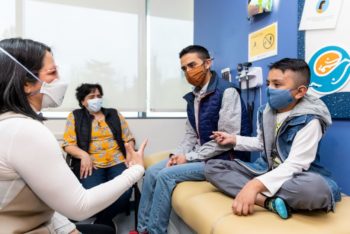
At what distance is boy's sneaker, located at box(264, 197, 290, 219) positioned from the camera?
3.13 feet

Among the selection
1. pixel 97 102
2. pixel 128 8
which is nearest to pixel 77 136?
pixel 97 102

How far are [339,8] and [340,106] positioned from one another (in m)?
0.46

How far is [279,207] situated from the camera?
3.17 feet

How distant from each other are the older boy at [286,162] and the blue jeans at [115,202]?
1009 millimetres

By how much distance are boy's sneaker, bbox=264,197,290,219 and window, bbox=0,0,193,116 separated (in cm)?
184

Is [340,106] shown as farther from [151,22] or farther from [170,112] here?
[151,22]

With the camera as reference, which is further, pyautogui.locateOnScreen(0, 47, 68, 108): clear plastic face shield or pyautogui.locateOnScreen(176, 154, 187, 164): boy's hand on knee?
pyautogui.locateOnScreen(176, 154, 187, 164): boy's hand on knee

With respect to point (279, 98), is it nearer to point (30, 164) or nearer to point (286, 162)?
point (286, 162)

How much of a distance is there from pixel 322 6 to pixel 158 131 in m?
1.75

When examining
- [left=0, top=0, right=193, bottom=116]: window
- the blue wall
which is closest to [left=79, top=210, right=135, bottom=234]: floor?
[left=0, top=0, right=193, bottom=116]: window

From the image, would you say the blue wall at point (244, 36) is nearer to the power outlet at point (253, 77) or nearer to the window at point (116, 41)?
the power outlet at point (253, 77)

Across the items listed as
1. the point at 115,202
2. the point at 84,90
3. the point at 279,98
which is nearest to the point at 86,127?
the point at 84,90

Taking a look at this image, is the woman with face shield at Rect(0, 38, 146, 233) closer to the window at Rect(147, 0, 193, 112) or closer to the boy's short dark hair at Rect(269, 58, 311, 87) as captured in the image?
the boy's short dark hair at Rect(269, 58, 311, 87)

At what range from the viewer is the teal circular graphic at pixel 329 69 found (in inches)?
48.8
